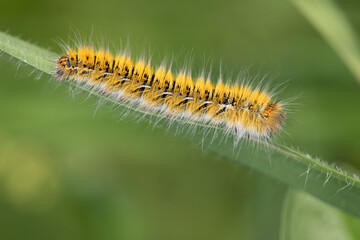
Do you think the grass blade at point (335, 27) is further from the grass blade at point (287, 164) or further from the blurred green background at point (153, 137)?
the grass blade at point (287, 164)

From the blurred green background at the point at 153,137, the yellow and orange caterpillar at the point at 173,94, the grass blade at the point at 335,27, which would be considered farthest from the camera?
the blurred green background at the point at 153,137

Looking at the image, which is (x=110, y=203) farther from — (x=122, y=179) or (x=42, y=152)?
(x=42, y=152)

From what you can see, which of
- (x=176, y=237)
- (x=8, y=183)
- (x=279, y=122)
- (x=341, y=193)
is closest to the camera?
(x=341, y=193)

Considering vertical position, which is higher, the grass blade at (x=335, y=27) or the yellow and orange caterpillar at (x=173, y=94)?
the grass blade at (x=335, y=27)

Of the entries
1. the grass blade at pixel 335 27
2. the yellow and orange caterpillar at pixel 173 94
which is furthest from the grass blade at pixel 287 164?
the grass blade at pixel 335 27

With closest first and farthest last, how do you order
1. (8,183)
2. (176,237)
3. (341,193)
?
1. (341,193)
2. (8,183)
3. (176,237)

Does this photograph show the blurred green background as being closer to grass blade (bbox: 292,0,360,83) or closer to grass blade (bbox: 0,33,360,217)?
grass blade (bbox: 292,0,360,83)

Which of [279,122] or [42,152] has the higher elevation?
[279,122]

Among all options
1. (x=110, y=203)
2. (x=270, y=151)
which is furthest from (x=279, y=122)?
(x=110, y=203)
